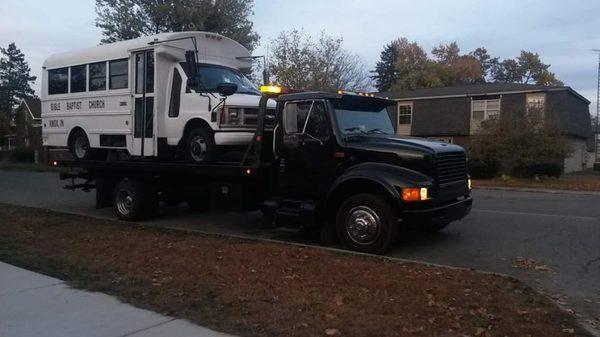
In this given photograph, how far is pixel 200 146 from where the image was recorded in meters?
10.4

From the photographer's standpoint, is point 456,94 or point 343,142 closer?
point 343,142

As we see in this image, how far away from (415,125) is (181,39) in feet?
94.6

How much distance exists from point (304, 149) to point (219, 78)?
2.84 metres

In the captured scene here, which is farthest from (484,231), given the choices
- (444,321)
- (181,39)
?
(181,39)

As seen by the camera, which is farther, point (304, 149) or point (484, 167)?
point (484, 167)

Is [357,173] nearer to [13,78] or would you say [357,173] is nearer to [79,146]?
[79,146]

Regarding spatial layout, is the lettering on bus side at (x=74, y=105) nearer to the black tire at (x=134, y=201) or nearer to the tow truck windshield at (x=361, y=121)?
the black tire at (x=134, y=201)

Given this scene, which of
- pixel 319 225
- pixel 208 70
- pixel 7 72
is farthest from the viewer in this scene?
pixel 7 72

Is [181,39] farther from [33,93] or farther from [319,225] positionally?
[33,93]

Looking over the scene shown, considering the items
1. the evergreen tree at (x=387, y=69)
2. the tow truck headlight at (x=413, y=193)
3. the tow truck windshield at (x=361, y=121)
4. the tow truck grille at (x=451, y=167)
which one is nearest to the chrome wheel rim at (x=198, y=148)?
the tow truck windshield at (x=361, y=121)

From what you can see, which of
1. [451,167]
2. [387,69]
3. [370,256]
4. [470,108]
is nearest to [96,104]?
[370,256]

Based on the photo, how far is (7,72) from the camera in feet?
269

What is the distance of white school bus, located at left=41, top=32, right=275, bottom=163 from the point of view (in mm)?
10016

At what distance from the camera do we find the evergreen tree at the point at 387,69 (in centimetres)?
7088
